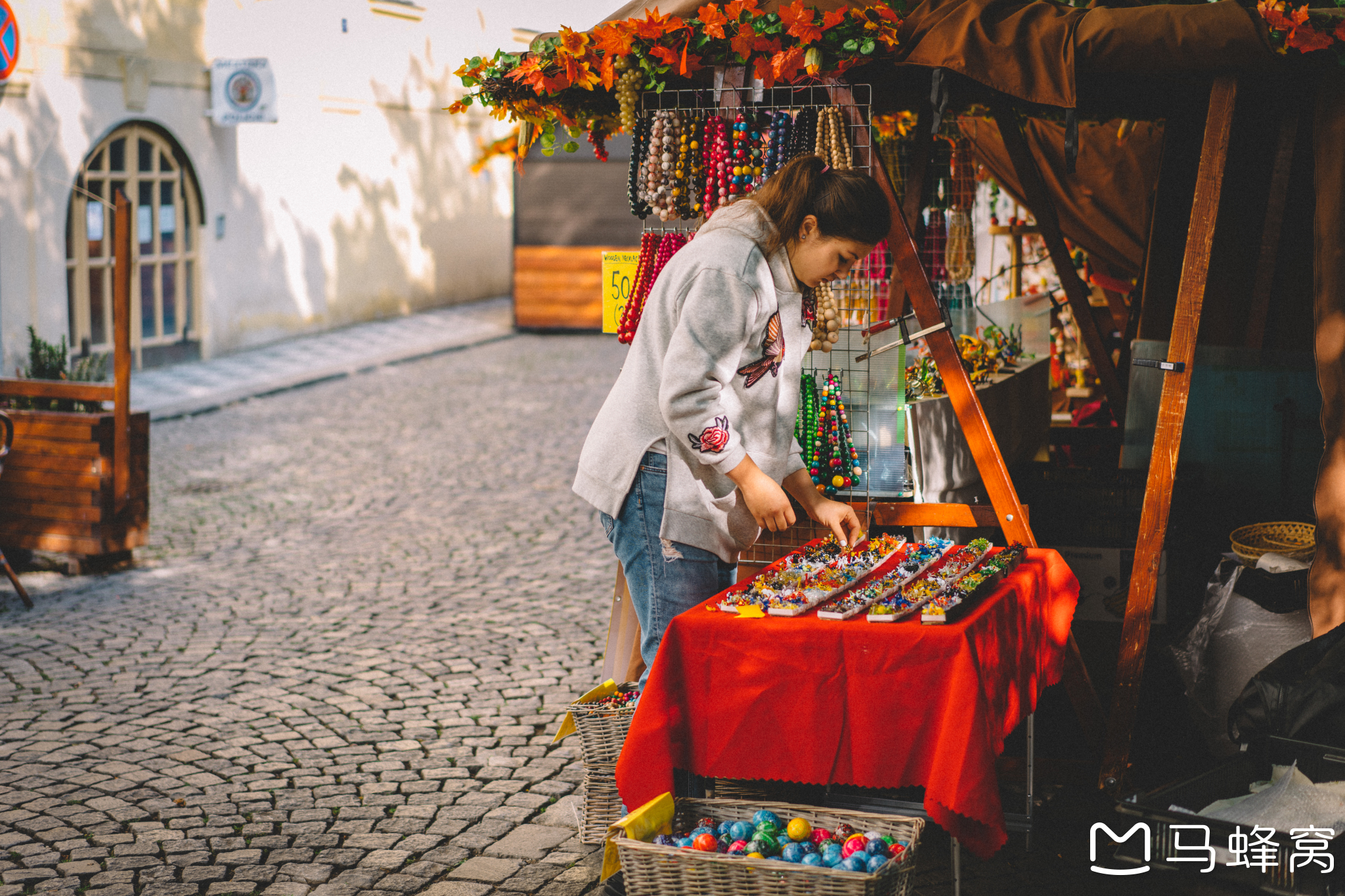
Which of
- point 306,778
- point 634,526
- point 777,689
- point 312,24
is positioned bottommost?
point 306,778

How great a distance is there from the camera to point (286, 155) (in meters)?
16.3

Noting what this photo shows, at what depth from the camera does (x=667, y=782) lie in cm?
292

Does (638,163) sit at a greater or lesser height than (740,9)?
lesser

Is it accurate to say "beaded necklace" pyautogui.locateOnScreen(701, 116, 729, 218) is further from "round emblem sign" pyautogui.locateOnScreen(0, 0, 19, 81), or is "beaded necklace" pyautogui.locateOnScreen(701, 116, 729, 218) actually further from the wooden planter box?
"round emblem sign" pyautogui.locateOnScreen(0, 0, 19, 81)

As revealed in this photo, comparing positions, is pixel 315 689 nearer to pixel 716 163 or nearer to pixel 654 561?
pixel 654 561

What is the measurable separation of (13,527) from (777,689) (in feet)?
17.3

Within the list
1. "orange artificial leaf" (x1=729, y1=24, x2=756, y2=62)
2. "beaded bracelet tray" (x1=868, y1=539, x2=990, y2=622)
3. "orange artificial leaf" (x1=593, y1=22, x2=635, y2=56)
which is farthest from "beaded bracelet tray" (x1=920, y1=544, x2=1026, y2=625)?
"orange artificial leaf" (x1=593, y1=22, x2=635, y2=56)

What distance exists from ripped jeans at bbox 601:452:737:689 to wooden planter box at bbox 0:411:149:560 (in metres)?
4.32

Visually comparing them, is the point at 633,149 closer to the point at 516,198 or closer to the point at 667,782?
the point at 667,782

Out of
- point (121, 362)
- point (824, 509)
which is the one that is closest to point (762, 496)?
point (824, 509)

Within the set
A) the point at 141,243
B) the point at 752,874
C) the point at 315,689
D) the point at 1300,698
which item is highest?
the point at 141,243

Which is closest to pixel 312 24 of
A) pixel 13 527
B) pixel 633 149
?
pixel 13 527

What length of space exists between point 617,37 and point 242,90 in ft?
38.6

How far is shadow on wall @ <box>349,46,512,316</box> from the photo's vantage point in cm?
1908
